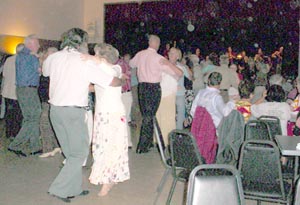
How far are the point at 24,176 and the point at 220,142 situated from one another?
2401 mm

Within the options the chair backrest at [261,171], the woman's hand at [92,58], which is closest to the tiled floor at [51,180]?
the chair backrest at [261,171]

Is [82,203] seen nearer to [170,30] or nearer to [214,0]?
[214,0]

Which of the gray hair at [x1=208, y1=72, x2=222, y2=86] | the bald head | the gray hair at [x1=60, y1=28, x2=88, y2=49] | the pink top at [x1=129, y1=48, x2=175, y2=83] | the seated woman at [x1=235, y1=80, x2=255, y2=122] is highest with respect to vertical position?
the bald head

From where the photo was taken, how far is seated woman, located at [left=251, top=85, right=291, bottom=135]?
4.81 m

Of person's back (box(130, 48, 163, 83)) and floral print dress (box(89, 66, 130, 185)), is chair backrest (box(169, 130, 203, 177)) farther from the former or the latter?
person's back (box(130, 48, 163, 83))

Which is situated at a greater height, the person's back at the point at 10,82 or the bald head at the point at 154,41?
the bald head at the point at 154,41

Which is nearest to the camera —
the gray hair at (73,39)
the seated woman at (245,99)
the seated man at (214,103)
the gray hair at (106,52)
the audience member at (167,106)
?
the seated man at (214,103)

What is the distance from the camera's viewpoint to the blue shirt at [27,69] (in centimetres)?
630

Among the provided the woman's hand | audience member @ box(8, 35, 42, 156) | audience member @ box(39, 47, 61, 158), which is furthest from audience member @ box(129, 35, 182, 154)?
the woman's hand

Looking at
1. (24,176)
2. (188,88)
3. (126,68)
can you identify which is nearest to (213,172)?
(24,176)

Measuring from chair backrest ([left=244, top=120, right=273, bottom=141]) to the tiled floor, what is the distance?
0.61 metres

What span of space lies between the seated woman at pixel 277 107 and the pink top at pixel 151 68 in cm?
201

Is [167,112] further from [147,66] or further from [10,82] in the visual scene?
[10,82]

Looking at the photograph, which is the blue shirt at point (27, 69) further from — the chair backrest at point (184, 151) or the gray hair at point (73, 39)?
the chair backrest at point (184, 151)
